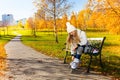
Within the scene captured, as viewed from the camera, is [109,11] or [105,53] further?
[109,11]

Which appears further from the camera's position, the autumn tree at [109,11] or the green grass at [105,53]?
the autumn tree at [109,11]

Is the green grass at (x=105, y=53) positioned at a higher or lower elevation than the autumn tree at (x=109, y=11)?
lower

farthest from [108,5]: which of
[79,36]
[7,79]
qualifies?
[7,79]

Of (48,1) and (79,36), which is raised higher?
(48,1)

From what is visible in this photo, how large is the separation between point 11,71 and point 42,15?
28.7 m

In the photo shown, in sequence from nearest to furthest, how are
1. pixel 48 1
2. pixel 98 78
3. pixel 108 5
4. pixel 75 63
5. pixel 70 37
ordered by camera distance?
pixel 98 78
pixel 75 63
pixel 70 37
pixel 108 5
pixel 48 1

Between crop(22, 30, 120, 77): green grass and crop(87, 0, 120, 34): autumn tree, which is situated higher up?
crop(87, 0, 120, 34): autumn tree

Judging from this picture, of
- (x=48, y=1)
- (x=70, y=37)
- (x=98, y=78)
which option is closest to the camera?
(x=98, y=78)

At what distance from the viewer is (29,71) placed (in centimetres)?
1019

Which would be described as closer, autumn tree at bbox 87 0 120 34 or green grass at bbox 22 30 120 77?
green grass at bbox 22 30 120 77

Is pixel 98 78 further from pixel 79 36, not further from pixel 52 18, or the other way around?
pixel 52 18

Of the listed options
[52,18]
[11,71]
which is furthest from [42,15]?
[11,71]

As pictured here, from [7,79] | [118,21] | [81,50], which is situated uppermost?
[118,21]

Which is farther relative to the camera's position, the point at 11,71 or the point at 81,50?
the point at 11,71
